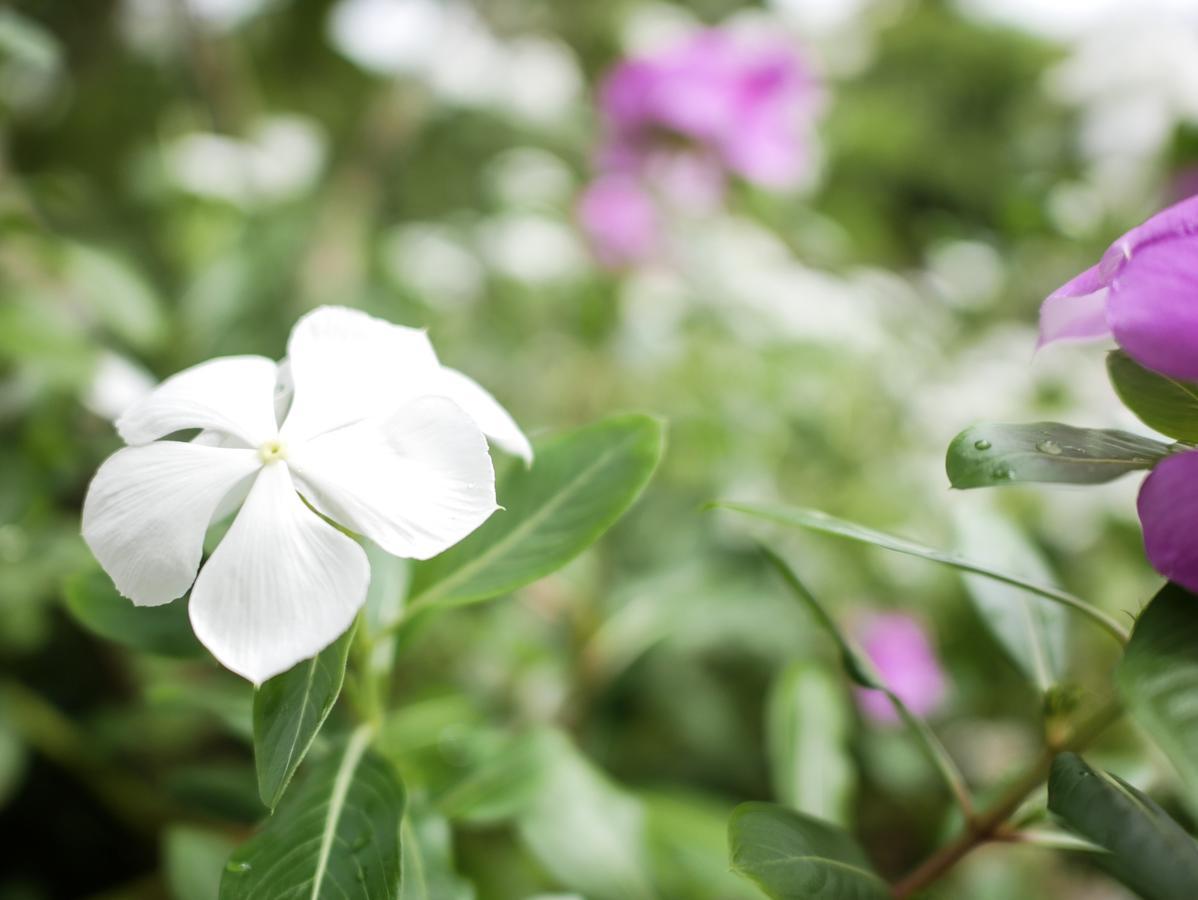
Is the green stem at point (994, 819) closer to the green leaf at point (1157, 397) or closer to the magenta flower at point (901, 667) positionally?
the green leaf at point (1157, 397)

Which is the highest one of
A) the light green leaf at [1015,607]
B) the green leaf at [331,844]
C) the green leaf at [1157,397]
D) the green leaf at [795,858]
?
the green leaf at [1157,397]

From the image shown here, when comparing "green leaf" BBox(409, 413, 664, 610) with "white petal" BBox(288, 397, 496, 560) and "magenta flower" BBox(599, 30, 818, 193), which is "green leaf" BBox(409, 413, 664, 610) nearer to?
"white petal" BBox(288, 397, 496, 560)

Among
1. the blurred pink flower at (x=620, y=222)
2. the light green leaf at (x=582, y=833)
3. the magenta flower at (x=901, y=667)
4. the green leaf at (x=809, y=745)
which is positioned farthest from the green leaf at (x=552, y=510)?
the blurred pink flower at (x=620, y=222)

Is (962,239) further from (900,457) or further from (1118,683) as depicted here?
(1118,683)

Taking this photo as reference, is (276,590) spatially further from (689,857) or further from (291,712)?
(689,857)

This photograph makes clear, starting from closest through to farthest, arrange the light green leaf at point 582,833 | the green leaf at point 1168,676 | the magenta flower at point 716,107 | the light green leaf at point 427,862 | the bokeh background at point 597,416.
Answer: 1. the green leaf at point 1168,676
2. the light green leaf at point 427,862
3. the light green leaf at point 582,833
4. the bokeh background at point 597,416
5. the magenta flower at point 716,107

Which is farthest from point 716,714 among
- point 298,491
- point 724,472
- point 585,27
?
point 585,27

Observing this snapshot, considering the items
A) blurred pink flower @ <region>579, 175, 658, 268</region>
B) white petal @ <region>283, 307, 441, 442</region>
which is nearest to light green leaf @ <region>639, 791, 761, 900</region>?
white petal @ <region>283, 307, 441, 442</region>
